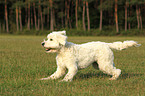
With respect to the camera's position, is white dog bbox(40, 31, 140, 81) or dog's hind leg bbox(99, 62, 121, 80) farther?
dog's hind leg bbox(99, 62, 121, 80)

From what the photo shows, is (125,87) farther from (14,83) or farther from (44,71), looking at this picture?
(44,71)

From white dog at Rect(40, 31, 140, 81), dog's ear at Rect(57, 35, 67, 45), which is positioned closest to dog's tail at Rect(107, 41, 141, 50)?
white dog at Rect(40, 31, 140, 81)

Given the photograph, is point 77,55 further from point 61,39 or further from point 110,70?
point 110,70

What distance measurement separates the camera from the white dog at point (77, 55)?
758 centimetres

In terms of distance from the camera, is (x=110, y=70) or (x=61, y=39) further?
(x=110, y=70)

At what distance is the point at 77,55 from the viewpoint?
808 centimetres

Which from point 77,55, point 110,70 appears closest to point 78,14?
point 110,70

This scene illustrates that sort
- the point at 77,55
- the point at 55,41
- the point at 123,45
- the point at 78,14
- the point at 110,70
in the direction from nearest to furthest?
1. the point at 55,41
2. the point at 77,55
3. the point at 110,70
4. the point at 123,45
5. the point at 78,14

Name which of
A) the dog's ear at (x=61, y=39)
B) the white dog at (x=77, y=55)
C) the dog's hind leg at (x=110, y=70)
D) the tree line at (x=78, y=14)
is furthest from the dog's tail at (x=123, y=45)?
the tree line at (x=78, y=14)

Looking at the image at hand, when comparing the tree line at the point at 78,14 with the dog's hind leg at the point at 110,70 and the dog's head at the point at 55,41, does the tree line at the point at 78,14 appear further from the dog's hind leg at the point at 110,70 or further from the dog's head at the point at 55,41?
the dog's head at the point at 55,41

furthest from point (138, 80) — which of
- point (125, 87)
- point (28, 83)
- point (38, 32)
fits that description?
point (38, 32)

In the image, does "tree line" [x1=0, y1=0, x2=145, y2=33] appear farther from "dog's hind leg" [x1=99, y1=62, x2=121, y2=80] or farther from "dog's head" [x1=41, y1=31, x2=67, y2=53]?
"dog's head" [x1=41, y1=31, x2=67, y2=53]

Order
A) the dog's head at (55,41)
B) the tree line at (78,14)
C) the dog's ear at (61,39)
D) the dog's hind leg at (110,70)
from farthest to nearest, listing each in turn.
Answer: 1. the tree line at (78,14)
2. the dog's hind leg at (110,70)
3. the dog's ear at (61,39)
4. the dog's head at (55,41)

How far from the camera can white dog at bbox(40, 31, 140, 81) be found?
24.9 ft
